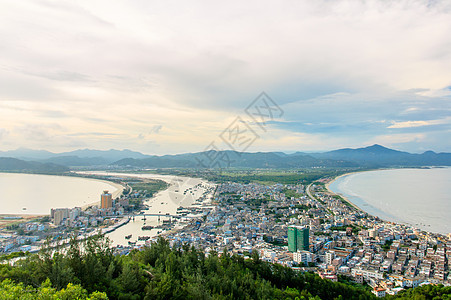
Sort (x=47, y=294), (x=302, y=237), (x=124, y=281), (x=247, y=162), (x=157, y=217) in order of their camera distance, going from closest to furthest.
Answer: (x=47, y=294), (x=124, y=281), (x=302, y=237), (x=157, y=217), (x=247, y=162)

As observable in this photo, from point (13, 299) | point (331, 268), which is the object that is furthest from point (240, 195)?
point (13, 299)

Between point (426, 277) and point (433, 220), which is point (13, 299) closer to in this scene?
point (426, 277)

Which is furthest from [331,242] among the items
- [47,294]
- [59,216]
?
[59,216]

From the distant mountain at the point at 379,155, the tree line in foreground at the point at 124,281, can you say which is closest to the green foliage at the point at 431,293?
the tree line in foreground at the point at 124,281

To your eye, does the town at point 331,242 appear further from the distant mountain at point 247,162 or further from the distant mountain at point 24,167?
the distant mountain at point 24,167

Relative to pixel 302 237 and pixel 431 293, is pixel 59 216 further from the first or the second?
pixel 431 293

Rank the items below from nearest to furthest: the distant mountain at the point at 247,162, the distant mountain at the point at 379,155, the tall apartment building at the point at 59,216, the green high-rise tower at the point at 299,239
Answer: the green high-rise tower at the point at 299,239, the tall apartment building at the point at 59,216, the distant mountain at the point at 247,162, the distant mountain at the point at 379,155

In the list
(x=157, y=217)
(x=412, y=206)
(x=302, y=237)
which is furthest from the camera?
(x=412, y=206)

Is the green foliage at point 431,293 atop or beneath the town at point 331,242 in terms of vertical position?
atop

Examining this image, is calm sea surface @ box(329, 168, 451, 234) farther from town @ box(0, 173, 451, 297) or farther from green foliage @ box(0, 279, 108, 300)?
green foliage @ box(0, 279, 108, 300)
